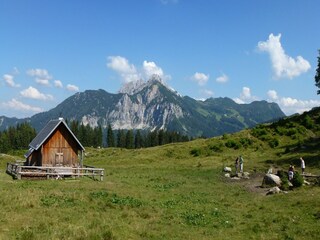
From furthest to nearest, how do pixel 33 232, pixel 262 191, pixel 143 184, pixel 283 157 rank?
pixel 283 157 < pixel 143 184 < pixel 262 191 < pixel 33 232

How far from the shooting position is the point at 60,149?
52375 millimetres

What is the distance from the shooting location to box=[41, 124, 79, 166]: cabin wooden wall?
5141 cm

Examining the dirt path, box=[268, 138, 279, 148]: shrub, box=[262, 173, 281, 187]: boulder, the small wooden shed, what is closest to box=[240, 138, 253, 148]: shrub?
box=[268, 138, 279, 148]: shrub

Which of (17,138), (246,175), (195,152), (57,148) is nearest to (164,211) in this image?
(246,175)

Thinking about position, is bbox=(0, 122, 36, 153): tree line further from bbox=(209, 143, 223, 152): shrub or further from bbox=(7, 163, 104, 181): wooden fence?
bbox=(7, 163, 104, 181): wooden fence

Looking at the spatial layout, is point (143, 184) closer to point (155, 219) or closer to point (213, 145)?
point (155, 219)

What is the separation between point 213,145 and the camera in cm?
7606

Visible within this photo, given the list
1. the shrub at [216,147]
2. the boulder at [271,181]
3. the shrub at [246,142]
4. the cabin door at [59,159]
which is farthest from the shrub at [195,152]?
the boulder at [271,181]

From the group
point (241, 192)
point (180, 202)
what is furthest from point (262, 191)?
point (180, 202)

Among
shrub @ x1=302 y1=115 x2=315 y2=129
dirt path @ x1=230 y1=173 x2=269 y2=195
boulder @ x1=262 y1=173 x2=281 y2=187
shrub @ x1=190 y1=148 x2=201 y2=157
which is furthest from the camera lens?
shrub @ x1=302 y1=115 x2=315 y2=129

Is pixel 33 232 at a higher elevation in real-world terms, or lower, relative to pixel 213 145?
lower

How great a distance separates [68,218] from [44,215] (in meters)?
1.71

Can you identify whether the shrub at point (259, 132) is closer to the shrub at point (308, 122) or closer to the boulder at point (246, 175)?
the shrub at point (308, 122)

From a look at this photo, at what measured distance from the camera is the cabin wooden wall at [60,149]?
51.4 m
